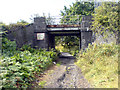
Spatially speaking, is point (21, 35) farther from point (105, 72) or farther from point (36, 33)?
point (105, 72)

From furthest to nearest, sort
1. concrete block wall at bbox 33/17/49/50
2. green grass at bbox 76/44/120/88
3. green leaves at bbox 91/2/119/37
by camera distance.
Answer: concrete block wall at bbox 33/17/49/50
green leaves at bbox 91/2/119/37
green grass at bbox 76/44/120/88

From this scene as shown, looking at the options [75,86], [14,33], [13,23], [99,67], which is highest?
[13,23]

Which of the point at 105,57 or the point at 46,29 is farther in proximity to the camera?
the point at 46,29

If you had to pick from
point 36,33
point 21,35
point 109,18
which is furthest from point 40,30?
point 109,18

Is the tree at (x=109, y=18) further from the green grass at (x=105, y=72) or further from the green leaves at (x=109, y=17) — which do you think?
the green grass at (x=105, y=72)

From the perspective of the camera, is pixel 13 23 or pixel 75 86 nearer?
pixel 75 86

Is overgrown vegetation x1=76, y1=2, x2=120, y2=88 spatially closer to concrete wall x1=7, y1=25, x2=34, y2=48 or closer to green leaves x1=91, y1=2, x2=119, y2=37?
green leaves x1=91, y1=2, x2=119, y2=37

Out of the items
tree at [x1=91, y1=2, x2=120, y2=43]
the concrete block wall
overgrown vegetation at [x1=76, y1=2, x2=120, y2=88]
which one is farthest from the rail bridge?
tree at [x1=91, y1=2, x2=120, y2=43]

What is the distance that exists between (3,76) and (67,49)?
1999 cm

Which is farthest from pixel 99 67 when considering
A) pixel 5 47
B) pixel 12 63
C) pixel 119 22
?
pixel 5 47

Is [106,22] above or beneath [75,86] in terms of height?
above

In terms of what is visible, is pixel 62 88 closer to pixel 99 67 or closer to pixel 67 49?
pixel 99 67

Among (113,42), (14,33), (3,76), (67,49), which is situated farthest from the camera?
(67,49)

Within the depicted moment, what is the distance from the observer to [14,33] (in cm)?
1105
